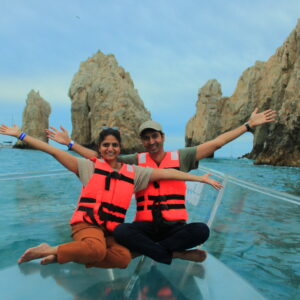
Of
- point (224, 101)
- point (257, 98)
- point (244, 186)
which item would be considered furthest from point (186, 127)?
point (244, 186)

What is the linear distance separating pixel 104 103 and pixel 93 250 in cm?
4360

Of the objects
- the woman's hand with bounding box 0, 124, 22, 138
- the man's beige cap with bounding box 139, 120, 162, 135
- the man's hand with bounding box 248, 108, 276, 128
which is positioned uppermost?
the man's hand with bounding box 248, 108, 276, 128

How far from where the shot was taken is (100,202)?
168 centimetres

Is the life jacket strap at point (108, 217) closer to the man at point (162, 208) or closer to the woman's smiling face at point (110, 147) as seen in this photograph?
the man at point (162, 208)

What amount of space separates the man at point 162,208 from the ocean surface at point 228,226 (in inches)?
19.4

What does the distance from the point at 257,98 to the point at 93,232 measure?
4302 centimetres

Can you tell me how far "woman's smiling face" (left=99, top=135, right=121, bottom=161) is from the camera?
179 centimetres

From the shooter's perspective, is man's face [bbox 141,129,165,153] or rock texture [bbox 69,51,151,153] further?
rock texture [bbox 69,51,151,153]

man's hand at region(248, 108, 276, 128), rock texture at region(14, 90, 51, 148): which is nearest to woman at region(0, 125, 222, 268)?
man's hand at region(248, 108, 276, 128)

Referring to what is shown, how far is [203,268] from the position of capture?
1.85 metres

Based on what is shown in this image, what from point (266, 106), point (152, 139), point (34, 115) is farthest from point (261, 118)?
point (34, 115)

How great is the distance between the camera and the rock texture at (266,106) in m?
22.2

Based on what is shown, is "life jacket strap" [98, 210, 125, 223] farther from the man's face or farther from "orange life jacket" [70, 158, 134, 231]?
the man's face

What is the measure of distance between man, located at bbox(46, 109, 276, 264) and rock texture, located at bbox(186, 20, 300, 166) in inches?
854
